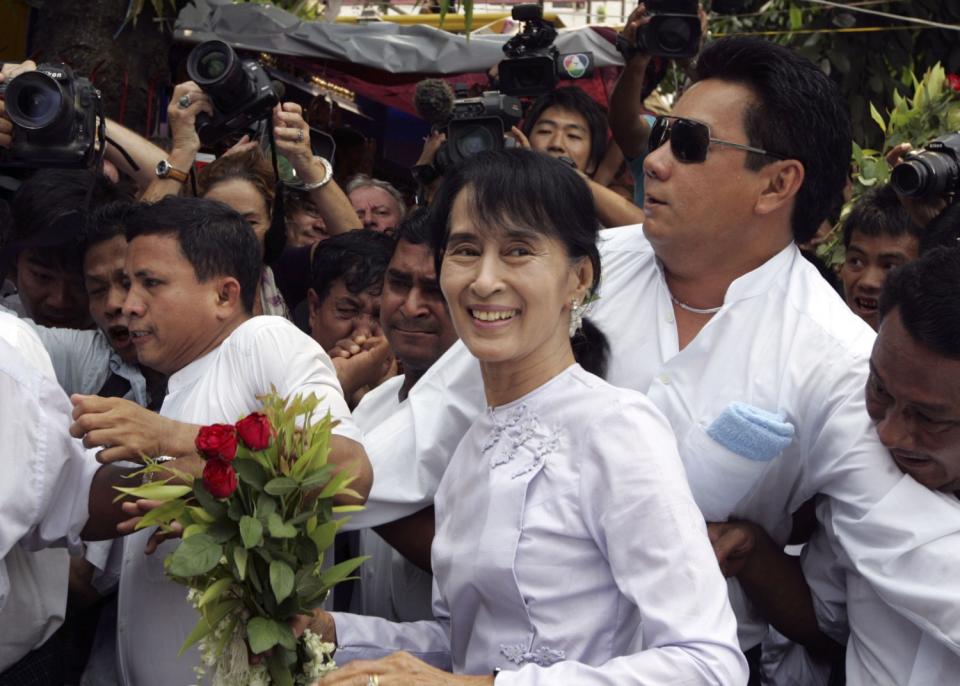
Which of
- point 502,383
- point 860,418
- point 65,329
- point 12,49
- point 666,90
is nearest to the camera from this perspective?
point 502,383

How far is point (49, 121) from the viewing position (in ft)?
12.5

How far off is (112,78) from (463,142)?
306 cm

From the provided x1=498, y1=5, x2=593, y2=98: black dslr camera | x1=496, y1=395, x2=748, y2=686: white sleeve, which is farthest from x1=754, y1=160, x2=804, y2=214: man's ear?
x1=498, y1=5, x2=593, y2=98: black dslr camera

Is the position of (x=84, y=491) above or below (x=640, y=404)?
below

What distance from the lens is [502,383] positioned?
102 inches

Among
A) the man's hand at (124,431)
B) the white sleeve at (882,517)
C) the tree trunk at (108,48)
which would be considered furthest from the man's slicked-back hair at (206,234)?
the tree trunk at (108,48)

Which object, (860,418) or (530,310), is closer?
(530,310)

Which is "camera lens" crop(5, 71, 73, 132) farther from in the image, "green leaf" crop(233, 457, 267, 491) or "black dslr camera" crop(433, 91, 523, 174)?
"green leaf" crop(233, 457, 267, 491)

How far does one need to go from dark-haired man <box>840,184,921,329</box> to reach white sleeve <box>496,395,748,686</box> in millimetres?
2281

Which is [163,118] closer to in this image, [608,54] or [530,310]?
[608,54]

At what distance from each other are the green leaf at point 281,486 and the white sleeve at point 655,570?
51cm

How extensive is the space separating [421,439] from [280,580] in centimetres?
80

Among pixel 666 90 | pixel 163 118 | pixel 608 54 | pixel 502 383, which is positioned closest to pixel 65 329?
pixel 502 383

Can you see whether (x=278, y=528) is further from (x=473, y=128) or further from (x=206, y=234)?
(x=473, y=128)
